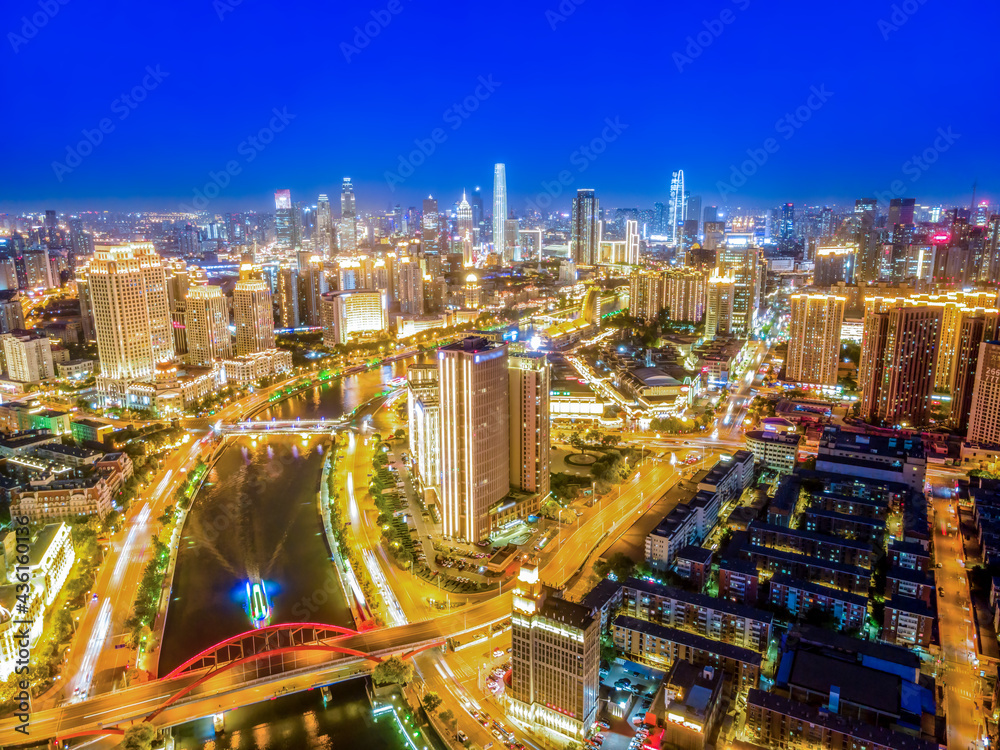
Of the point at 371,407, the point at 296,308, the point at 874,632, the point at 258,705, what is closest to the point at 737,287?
the point at 371,407

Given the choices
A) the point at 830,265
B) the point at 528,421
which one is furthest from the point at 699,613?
the point at 830,265

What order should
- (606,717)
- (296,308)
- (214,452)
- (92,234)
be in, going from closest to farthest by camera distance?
1. (606,717)
2. (214,452)
3. (296,308)
4. (92,234)

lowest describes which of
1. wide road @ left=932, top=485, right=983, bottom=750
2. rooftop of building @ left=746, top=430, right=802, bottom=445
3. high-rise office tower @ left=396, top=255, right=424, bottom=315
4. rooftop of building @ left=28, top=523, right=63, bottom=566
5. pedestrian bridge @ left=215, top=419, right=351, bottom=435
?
wide road @ left=932, top=485, right=983, bottom=750

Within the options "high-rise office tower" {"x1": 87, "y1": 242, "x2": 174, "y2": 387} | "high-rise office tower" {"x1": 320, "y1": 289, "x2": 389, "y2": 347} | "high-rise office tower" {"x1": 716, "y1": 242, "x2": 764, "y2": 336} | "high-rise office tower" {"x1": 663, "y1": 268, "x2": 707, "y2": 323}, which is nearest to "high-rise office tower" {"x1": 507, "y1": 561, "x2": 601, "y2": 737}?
"high-rise office tower" {"x1": 87, "y1": 242, "x2": 174, "y2": 387}

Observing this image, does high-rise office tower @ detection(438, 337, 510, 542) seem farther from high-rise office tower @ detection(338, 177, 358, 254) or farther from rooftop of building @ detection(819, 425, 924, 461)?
high-rise office tower @ detection(338, 177, 358, 254)

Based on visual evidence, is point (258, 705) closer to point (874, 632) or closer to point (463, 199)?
point (874, 632)
